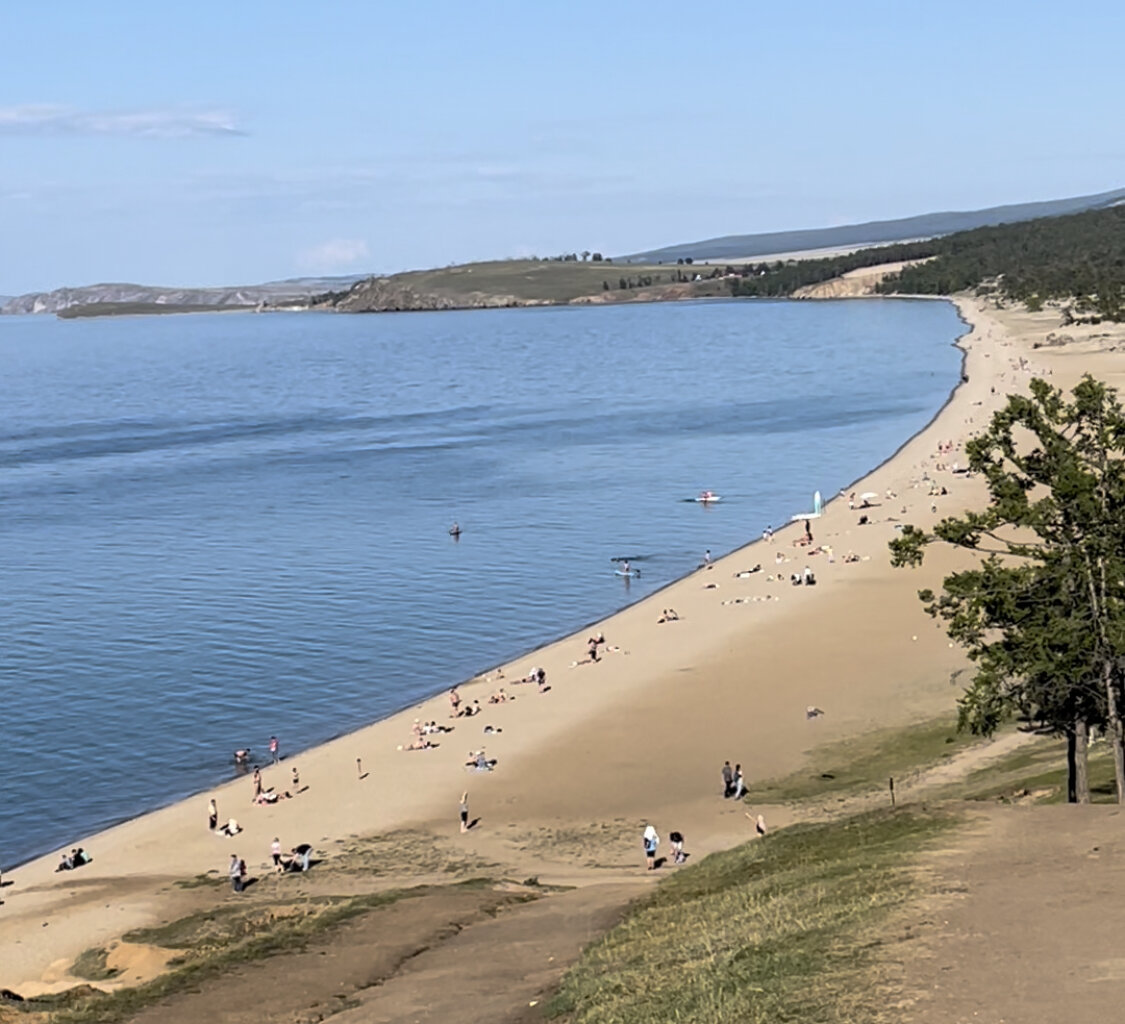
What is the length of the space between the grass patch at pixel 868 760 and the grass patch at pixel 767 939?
839 centimetres

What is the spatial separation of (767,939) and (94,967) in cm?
1251

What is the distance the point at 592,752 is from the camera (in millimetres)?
41344

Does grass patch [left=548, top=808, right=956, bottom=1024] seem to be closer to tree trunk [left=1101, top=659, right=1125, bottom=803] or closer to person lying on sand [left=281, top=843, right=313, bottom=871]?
tree trunk [left=1101, top=659, right=1125, bottom=803]

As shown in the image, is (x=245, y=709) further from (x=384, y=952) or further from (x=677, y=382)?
(x=677, y=382)

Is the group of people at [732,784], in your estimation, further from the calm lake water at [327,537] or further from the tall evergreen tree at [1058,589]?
the calm lake water at [327,537]

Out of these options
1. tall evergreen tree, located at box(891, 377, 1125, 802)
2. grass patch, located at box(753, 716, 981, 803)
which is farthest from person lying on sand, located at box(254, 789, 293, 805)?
tall evergreen tree, located at box(891, 377, 1125, 802)

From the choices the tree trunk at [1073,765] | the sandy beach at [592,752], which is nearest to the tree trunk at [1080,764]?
the tree trunk at [1073,765]

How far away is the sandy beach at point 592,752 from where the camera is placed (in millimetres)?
33750

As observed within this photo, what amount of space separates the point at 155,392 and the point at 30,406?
49.2ft

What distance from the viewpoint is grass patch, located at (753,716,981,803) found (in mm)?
36125

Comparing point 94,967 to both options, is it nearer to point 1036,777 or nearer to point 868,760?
point 1036,777

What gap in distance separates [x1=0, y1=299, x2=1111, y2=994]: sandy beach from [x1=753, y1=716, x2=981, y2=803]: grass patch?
77 cm

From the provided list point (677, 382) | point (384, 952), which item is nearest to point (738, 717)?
point (384, 952)

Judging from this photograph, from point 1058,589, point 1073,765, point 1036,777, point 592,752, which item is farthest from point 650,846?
point 1058,589
